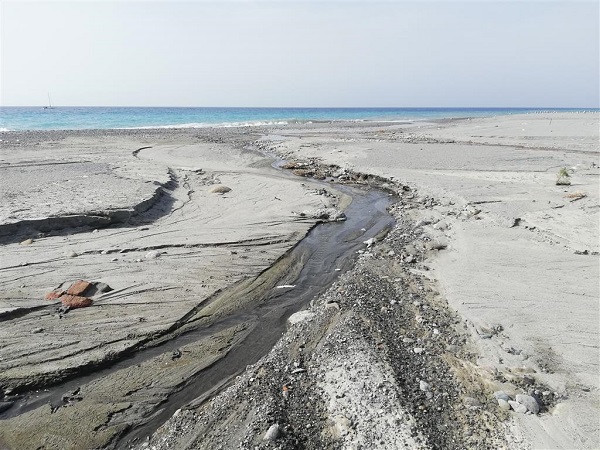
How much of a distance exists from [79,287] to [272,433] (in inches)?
184

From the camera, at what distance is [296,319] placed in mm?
6539

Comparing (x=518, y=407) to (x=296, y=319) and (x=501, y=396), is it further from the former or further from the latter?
(x=296, y=319)

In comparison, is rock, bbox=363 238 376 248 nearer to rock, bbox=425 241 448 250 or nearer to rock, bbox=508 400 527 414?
rock, bbox=425 241 448 250

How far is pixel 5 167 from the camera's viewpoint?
51.9 feet

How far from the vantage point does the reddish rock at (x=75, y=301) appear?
21.3 ft

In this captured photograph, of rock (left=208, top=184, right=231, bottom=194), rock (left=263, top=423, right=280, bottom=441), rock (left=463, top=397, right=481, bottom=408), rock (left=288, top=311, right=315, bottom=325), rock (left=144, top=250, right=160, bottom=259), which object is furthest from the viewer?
rock (left=208, top=184, right=231, bottom=194)

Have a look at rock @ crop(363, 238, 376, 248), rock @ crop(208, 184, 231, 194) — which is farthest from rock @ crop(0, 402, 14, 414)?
rock @ crop(208, 184, 231, 194)

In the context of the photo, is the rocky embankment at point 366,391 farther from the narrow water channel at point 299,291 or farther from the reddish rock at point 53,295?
the reddish rock at point 53,295

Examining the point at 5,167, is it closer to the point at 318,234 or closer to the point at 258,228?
the point at 258,228

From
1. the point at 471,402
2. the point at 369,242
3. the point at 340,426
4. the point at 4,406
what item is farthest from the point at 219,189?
the point at 471,402

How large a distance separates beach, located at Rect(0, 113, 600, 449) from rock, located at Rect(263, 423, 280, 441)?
0.02 m

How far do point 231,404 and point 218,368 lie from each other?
37.3 inches

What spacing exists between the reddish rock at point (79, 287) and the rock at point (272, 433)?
4473 mm

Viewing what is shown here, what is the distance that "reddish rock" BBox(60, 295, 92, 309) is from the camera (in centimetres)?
650
